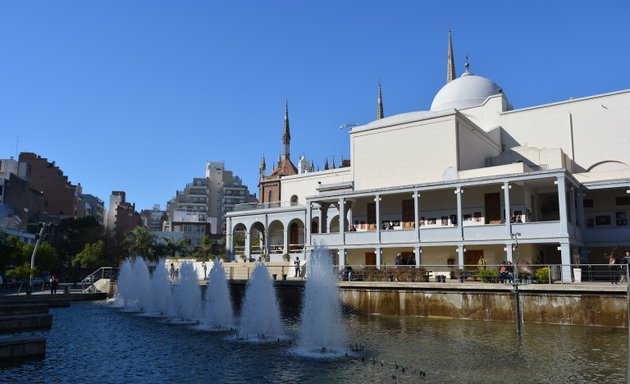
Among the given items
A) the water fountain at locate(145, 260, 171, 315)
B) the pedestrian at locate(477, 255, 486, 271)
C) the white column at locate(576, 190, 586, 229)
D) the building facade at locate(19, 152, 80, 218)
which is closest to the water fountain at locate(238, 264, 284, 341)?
the water fountain at locate(145, 260, 171, 315)

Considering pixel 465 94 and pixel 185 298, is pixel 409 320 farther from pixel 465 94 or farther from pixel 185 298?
pixel 465 94

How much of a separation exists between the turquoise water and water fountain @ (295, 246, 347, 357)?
2.36 feet

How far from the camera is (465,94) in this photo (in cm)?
4528

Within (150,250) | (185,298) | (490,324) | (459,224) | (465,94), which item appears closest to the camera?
(490,324)

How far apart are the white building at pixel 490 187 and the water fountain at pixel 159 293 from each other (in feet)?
35.9

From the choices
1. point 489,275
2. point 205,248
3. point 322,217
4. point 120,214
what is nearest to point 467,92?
point 322,217

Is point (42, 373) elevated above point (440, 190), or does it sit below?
below

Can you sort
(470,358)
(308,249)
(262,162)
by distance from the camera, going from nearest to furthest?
(470,358), (308,249), (262,162)

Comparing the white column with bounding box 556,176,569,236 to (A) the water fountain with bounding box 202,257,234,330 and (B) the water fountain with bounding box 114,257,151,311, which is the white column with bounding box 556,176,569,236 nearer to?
(A) the water fountain with bounding box 202,257,234,330

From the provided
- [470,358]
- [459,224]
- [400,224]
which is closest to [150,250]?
[400,224]

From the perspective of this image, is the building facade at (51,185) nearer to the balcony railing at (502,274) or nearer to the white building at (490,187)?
the white building at (490,187)

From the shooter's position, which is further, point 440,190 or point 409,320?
point 440,190

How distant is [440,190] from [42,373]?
1023 inches

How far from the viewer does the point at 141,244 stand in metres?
60.5
